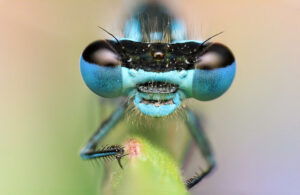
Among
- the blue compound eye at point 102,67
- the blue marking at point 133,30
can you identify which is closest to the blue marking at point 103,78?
the blue compound eye at point 102,67

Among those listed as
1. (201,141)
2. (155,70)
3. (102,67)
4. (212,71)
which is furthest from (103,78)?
(201,141)

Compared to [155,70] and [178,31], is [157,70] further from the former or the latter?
[178,31]

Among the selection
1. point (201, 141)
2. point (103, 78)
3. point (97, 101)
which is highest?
point (103, 78)

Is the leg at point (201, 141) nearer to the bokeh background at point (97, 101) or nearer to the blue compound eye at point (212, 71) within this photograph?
the bokeh background at point (97, 101)

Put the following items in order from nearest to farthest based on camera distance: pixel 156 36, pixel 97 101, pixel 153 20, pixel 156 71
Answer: pixel 156 71 < pixel 156 36 < pixel 153 20 < pixel 97 101

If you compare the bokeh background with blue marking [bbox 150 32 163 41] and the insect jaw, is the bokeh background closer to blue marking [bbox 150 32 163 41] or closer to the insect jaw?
blue marking [bbox 150 32 163 41]

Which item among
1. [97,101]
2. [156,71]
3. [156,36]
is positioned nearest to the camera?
[156,71]
